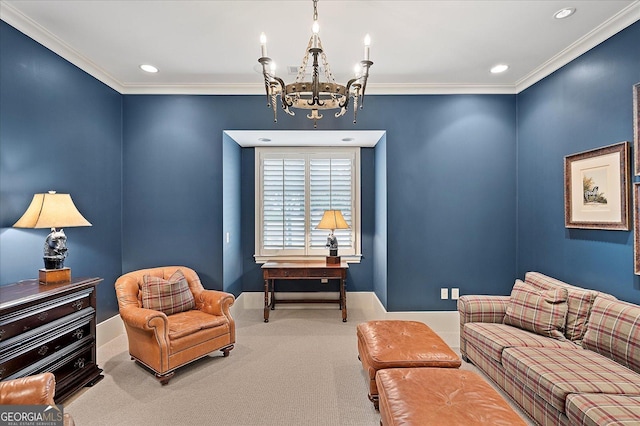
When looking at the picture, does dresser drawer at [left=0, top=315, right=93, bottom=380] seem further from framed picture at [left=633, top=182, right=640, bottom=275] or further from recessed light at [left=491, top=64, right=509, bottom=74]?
recessed light at [left=491, top=64, right=509, bottom=74]

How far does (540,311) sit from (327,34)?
2906mm

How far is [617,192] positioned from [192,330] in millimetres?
3750

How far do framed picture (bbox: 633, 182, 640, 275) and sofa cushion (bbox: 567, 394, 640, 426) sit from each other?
112 cm

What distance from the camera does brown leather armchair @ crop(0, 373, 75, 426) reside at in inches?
60.7

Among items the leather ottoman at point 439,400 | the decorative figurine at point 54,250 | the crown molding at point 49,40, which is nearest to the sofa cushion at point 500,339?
the leather ottoman at point 439,400

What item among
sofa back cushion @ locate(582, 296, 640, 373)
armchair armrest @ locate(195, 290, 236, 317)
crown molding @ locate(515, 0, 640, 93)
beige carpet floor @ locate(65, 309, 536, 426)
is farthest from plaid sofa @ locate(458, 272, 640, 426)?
armchair armrest @ locate(195, 290, 236, 317)

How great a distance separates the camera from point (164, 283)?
3.19 meters

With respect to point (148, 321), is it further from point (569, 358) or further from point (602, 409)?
point (569, 358)

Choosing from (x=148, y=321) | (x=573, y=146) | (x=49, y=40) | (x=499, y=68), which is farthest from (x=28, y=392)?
(x=499, y=68)

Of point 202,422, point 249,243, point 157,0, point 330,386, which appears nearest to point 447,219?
point 330,386

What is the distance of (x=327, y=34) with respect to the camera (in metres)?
2.78

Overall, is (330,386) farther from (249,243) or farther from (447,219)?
(249,243)

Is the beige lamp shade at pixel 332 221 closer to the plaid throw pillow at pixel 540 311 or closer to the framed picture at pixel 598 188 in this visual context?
the plaid throw pillow at pixel 540 311

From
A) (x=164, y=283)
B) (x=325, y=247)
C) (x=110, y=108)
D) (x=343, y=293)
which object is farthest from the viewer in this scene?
(x=325, y=247)
